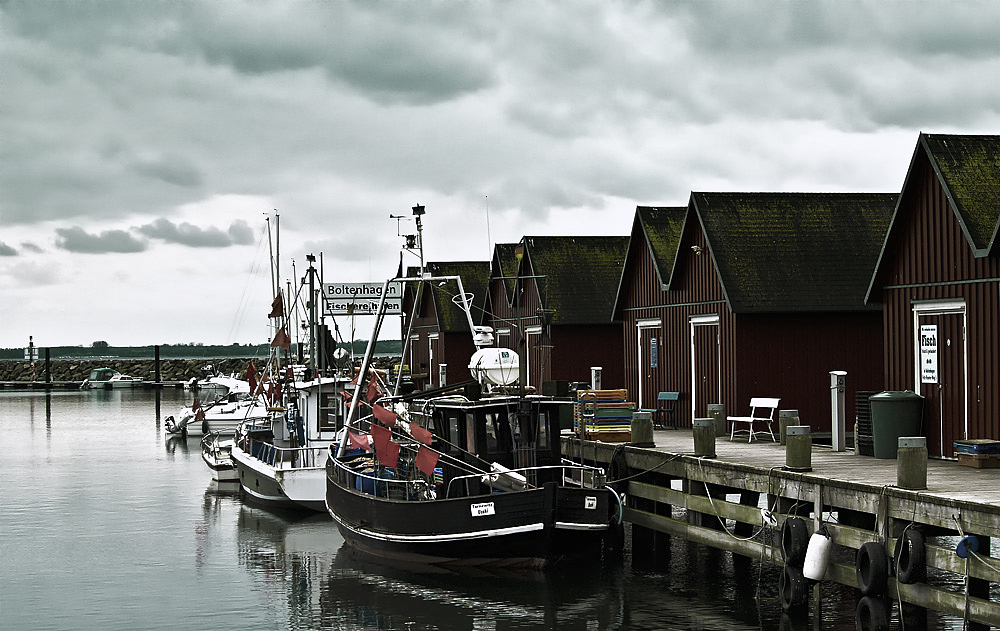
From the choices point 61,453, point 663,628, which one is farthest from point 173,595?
point 61,453

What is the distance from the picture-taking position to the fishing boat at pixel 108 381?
127500mm

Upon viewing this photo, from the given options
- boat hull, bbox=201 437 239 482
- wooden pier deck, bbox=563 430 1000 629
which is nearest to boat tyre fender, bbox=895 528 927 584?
wooden pier deck, bbox=563 430 1000 629

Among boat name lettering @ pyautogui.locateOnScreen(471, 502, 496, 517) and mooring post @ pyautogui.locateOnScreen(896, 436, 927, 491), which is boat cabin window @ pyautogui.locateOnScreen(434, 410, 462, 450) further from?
mooring post @ pyautogui.locateOnScreen(896, 436, 927, 491)

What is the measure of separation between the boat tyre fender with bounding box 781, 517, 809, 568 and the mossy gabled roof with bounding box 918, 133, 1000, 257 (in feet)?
18.9

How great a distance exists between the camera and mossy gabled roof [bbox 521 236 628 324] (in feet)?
142

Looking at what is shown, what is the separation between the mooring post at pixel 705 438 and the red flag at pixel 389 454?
567cm

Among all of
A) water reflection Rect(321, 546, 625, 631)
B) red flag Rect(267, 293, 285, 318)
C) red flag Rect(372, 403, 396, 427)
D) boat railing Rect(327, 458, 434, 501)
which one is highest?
red flag Rect(267, 293, 285, 318)

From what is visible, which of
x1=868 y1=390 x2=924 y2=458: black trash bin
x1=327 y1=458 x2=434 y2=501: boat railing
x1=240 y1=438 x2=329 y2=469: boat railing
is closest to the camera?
x1=868 y1=390 x2=924 y2=458: black trash bin

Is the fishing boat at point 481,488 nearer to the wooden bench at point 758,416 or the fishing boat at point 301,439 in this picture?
the wooden bench at point 758,416

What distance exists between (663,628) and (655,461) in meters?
5.20

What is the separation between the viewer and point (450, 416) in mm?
23641

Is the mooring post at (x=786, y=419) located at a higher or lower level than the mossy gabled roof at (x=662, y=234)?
lower

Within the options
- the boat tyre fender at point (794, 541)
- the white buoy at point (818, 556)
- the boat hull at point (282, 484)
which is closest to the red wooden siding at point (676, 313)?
the boat hull at point (282, 484)

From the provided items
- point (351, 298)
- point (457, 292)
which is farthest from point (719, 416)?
point (457, 292)
